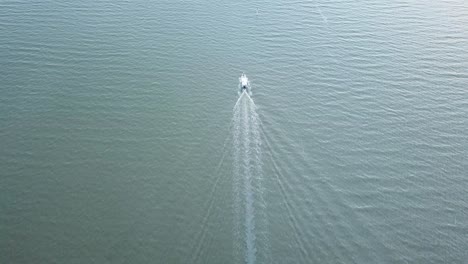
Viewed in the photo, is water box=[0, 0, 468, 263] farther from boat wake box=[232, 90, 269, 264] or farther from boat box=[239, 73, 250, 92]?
boat box=[239, 73, 250, 92]

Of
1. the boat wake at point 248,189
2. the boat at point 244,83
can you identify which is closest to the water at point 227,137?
the boat wake at point 248,189

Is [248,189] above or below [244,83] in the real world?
below

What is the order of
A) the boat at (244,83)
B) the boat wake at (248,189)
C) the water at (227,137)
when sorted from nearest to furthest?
the boat wake at (248,189) → the water at (227,137) → the boat at (244,83)

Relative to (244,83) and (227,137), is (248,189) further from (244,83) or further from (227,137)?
(244,83)

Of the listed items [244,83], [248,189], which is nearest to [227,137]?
[248,189]

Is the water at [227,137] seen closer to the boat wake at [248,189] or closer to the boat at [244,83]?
the boat wake at [248,189]

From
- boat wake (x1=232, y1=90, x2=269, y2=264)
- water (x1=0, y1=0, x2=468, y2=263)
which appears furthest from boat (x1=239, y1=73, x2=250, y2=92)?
boat wake (x1=232, y1=90, x2=269, y2=264)

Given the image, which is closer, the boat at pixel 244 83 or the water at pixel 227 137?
the water at pixel 227 137

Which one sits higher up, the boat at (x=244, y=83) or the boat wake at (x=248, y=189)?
the boat at (x=244, y=83)
